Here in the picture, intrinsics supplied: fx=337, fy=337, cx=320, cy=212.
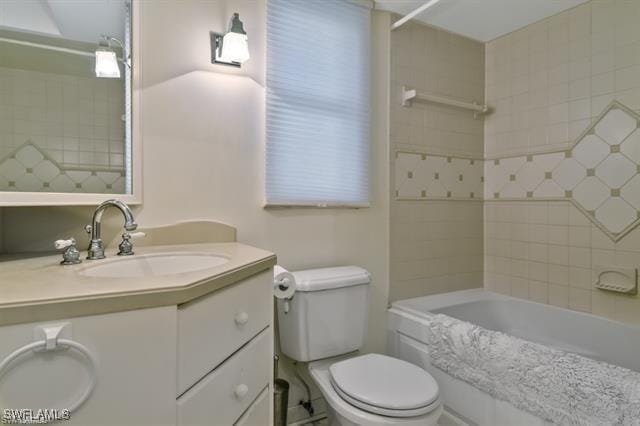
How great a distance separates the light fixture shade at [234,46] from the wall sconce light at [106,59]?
39 centimetres

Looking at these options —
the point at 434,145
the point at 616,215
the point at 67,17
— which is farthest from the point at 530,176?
the point at 67,17

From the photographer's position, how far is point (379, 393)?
4.07ft

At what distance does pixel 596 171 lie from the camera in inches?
72.7

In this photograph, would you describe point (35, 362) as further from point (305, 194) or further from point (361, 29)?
point (361, 29)

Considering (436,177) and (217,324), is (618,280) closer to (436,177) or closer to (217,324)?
(436,177)

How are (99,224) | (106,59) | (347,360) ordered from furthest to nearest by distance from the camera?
(347,360) → (106,59) → (99,224)

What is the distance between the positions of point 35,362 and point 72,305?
4.3 inches

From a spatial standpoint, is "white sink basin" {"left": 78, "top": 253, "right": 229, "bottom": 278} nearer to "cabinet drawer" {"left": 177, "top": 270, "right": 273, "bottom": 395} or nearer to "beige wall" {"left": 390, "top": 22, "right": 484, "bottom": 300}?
"cabinet drawer" {"left": 177, "top": 270, "right": 273, "bottom": 395}

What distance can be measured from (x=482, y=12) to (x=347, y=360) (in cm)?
210

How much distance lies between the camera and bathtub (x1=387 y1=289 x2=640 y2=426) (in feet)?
4.73

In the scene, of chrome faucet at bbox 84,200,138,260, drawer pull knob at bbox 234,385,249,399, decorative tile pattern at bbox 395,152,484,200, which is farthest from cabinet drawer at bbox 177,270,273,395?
decorative tile pattern at bbox 395,152,484,200

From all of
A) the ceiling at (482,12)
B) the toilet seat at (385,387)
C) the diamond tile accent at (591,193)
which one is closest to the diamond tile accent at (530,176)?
the diamond tile accent at (591,193)

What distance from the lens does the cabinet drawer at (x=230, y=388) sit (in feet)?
2.55

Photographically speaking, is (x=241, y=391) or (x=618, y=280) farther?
(x=618, y=280)
